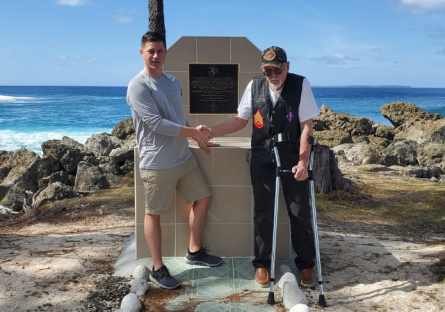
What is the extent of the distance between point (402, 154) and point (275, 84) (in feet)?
36.8

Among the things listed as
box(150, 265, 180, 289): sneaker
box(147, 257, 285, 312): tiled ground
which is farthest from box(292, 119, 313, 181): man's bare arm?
box(150, 265, 180, 289): sneaker

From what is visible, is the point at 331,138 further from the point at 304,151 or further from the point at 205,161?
the point at 304,151

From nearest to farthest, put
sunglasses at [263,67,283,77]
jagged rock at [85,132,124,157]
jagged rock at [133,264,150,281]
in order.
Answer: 1. sunglasses at [263,67,283,77]
2. jagged rock at [133,264,150,281]
3. jagged rock at [85,132,124,157]

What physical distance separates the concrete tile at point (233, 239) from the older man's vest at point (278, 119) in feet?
3.13

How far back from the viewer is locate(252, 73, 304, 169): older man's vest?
4055 mm

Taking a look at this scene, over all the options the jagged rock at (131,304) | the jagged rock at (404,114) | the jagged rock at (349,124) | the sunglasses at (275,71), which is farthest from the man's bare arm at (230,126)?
the jagged rock at (404,114)

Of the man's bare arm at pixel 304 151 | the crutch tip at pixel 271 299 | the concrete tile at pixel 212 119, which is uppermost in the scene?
the concrete tile at pixel 212 119

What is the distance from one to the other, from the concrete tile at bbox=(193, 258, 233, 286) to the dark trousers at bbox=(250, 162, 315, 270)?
337mm

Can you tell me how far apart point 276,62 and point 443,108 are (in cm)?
6442

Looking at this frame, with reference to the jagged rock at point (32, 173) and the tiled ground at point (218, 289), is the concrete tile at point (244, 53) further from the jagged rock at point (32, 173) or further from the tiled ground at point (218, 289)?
the jagged rock at point (32, 173)

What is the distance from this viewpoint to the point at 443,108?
60.7 m

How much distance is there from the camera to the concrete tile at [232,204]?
4773 mm

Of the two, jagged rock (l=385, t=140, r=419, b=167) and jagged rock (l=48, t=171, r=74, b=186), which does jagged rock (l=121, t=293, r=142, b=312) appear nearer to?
jagged rock (l=48, t=171, r=74, b=186)

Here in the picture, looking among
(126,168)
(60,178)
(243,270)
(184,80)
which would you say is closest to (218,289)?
(243,270)
